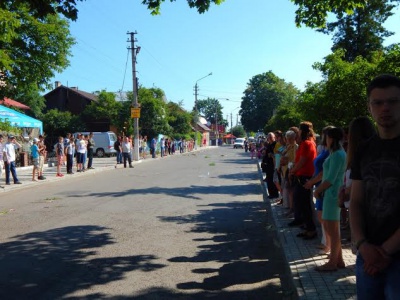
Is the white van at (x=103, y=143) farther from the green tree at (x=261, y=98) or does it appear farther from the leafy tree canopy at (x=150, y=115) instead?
the green tree at (x=261, y=98)

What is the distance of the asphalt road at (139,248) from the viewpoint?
16.3 ft

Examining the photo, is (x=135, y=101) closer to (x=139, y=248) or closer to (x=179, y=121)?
(x=139, y=248)

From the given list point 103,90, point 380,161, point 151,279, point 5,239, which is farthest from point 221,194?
point 103,90

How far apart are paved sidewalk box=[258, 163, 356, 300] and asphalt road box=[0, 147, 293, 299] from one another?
213mm

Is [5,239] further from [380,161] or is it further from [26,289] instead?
[380,161]

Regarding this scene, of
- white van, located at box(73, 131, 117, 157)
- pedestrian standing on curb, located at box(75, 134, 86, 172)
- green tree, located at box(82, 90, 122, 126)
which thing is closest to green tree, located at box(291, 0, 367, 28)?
pedestrian standing on curb, located at box(75, 134, 86, 172)

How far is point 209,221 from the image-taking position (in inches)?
354

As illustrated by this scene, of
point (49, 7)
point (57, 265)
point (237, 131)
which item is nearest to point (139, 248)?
point (57, 265)

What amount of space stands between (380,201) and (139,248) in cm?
494

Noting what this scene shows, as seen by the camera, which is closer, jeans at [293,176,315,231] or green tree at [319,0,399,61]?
jeans at [293,176,315,231]

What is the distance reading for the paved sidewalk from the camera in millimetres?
4355

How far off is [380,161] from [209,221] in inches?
266

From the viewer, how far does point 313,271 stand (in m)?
5.07

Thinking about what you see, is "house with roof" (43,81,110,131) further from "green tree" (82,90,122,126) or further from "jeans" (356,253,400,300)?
"jeans" (356,253,400,300)
